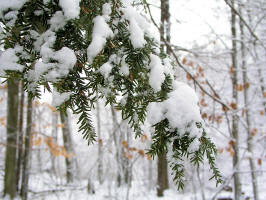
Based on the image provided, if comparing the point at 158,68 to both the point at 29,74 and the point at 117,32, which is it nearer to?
the point at 117,32

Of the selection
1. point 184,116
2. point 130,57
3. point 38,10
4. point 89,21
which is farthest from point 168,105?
point 38,10

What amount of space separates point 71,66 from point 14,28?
152 millimetres

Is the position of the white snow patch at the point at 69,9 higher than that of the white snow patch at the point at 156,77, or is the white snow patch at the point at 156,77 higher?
the white snow patch at the point at 69,9

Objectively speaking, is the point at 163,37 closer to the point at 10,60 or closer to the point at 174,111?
the point at 174,111

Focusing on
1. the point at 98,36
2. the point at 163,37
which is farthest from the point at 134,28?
the point at 163,37

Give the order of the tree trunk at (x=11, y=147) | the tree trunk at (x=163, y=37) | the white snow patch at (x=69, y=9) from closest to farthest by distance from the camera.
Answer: the white snow patch at (x=69, y=9)
the tree trunk at (x=163, y=37)
the tree trunk at (x=11, y=147)

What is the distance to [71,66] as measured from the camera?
456mm

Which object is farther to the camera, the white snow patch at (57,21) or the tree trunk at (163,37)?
the tree trunk at (163,37)

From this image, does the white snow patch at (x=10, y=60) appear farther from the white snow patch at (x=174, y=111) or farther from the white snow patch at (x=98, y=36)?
the white snow patch at (x=174, y=111)


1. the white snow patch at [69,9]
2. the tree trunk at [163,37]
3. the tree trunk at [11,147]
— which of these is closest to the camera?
the white snow patch at [69,9]

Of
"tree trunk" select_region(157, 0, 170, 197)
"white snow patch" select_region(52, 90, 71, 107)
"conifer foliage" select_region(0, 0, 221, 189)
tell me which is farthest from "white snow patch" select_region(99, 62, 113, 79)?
"tree trunk" select_region(157, 0, 170, 197)

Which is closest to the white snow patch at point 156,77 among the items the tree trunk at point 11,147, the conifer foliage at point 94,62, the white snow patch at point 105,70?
the conifer foliage at point 94,62

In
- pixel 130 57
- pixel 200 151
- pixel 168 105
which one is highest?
pixel 130 57

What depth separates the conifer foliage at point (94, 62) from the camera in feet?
1.49
